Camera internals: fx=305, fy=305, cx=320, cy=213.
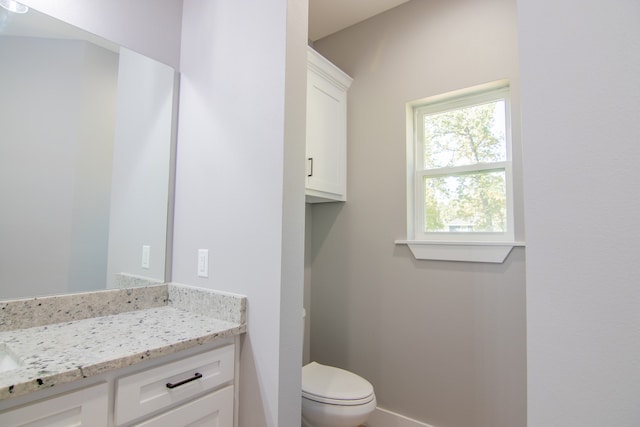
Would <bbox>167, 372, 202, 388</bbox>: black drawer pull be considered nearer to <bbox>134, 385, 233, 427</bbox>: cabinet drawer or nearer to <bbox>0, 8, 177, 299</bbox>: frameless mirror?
<bbox>134, 385, 233, 427</bbox>: cabinet drawer

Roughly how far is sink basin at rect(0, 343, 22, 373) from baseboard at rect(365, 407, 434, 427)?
1.88 metres

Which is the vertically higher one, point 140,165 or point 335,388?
point 140,165

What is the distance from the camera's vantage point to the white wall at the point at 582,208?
57 centimetres

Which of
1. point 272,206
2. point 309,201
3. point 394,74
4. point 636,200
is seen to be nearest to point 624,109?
point 636,200

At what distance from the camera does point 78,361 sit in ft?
2.71

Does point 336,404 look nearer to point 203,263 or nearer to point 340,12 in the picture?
point 203,263

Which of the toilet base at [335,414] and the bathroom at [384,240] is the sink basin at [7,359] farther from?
the toilet base at [335,414]

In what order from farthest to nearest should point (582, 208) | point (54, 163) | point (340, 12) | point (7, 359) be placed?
point (340, 12)
point (54, 163)
point (7, 359)
point (582, 208)

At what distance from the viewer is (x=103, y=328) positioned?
3.65 ft

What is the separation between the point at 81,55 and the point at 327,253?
1.75m

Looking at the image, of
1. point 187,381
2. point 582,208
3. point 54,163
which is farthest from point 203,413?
point 582,208

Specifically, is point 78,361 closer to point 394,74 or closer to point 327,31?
point 394,74

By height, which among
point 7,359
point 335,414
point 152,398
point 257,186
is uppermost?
point 257,186

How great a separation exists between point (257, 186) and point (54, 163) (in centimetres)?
80
